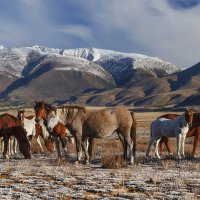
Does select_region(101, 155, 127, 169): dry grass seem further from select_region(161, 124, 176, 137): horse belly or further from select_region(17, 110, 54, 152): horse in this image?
select_region(17, 110, 54, 152): horse

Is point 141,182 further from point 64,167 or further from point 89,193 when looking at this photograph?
point 64,167

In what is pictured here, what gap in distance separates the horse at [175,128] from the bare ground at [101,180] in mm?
1654

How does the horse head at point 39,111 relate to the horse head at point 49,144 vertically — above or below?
above

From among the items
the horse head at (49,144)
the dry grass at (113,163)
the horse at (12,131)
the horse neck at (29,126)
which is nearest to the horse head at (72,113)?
the dry grass at (113,163)

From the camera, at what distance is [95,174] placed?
51.1 ft

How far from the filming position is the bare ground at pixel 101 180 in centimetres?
1190

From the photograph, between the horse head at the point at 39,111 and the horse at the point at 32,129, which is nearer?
the horse head at the point at 39,111

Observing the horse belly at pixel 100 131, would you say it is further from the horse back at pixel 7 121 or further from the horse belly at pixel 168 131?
the horse back at pixel 7 121

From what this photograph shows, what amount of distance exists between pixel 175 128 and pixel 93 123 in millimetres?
4195

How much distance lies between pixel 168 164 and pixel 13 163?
6.91 m

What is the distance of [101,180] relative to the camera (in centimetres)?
1423

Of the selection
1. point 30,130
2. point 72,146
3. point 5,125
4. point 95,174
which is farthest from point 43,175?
point 72,146

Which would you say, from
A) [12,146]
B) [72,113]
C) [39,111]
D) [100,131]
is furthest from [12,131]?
[100,131]

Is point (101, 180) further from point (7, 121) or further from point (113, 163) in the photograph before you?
point (7, 121)
